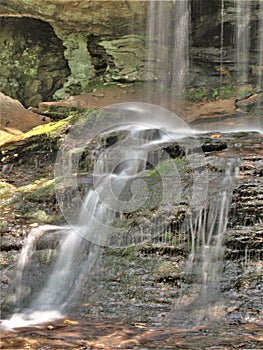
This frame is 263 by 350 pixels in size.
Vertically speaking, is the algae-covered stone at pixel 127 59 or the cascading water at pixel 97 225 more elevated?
the algae-covered stone at pixel 127 59

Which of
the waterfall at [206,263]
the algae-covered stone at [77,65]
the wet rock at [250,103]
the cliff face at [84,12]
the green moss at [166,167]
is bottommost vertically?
the waterfall at [206,263]

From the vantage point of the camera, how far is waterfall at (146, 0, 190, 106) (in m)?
10.7

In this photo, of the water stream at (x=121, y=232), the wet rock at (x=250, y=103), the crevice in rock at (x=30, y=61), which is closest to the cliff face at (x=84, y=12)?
the crevice in rock at (x=30, y=61)

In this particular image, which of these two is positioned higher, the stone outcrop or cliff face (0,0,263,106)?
cliff face (0,0,263,106)

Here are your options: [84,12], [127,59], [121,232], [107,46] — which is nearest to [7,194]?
[121,232]

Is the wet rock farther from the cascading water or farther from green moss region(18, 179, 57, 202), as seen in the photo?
green moss region(18, 179, 57, 202)

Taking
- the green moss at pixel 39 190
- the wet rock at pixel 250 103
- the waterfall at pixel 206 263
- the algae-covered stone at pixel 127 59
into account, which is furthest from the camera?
the algae-covered stone at pixel 127 59

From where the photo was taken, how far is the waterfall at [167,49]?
35.1 ft

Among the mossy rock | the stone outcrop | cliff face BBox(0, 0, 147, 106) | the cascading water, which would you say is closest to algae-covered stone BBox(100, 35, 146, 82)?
cliff face BBox(0, 0, 147, 106)

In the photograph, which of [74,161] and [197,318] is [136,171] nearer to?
[74,161]

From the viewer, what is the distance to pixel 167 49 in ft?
37.1

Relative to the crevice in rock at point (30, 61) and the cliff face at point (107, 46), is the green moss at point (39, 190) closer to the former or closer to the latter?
the cliff face at point (107, 46)

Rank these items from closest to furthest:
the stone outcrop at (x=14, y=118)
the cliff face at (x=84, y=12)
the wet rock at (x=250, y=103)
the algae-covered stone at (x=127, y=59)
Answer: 1. the stone outcrop at (x=14, y=118)
2. the cliff face at (x=84, y=12)
3. the wet rock at (x=250, y=103)
4. the algae-covered stone at (x=127, y=59)

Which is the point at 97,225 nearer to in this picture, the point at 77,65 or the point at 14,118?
the point at 14,118
